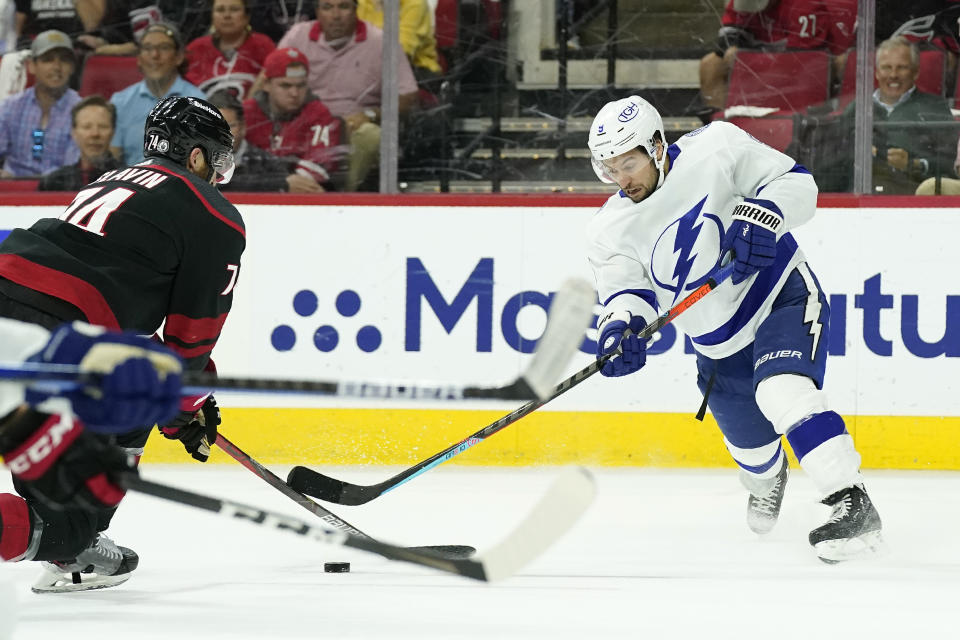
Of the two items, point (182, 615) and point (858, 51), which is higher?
point (858, 51)

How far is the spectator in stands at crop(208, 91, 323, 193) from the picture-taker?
4348mm

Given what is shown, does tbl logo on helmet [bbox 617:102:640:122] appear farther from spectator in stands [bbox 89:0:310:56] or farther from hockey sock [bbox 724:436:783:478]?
spectator in stands [bbox 89:0:310:56]

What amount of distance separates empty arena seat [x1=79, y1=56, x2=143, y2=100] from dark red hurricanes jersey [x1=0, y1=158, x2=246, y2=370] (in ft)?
7.25

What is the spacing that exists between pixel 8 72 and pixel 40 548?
112 inches

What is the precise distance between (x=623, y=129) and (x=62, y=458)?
155 centimetres

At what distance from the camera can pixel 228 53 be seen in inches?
174

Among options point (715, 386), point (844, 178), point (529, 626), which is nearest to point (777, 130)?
point (844, 178)

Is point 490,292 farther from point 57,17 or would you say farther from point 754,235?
point 57,17

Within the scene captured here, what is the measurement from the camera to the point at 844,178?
165 inches

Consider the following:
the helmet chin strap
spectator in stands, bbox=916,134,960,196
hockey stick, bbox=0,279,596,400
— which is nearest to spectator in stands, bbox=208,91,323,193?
the helmet chin strap

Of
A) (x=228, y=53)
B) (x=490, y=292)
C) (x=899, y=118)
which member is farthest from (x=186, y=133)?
(x=899, y=118)

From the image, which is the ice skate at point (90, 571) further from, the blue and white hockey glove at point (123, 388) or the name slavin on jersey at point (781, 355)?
the name slavin on jersey at point (781, 355)

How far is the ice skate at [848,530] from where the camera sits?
270cm

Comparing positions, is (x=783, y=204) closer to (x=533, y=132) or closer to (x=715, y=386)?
(x=715, y=386)
